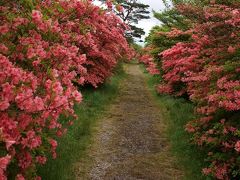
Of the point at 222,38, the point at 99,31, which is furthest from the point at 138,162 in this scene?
the point at 99,31

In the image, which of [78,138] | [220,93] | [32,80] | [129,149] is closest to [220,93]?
[220,93]

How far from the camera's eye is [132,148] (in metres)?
8.71

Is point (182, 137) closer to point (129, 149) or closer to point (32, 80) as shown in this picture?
point (129, 149)

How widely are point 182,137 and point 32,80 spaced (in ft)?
19.5

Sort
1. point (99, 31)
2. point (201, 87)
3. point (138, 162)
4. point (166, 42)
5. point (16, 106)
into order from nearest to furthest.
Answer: point (16, 106) < point (138, 162) < point (201, 87) < point (99, 31) < point (166, 42)

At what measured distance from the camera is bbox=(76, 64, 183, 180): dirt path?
731 centimetres

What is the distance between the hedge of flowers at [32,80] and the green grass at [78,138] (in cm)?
100

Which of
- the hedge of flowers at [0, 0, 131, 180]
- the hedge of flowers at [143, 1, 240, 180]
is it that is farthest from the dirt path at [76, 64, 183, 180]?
the hedge of flowers at [0, 0, 131, 180]

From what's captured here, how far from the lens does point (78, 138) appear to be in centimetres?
894

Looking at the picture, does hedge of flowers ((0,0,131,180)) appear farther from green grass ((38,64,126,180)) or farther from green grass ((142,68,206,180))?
Result: green grass ((142,68,206,180))

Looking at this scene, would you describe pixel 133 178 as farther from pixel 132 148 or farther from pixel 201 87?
pixel 201 87

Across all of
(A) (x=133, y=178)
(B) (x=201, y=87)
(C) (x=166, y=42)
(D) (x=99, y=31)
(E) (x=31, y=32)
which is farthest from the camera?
(C) (x=166, y=42)

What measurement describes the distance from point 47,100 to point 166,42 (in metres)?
12.0

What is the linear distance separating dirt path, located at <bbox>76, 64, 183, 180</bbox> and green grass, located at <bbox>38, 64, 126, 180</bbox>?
21 cm
